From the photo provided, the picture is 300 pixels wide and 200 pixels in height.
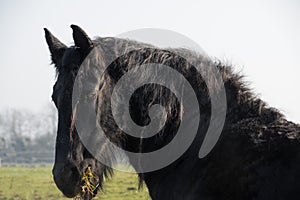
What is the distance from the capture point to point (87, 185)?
5.04m

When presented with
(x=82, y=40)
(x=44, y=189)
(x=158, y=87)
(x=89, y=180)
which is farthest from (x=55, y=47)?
(x=44, y=189)

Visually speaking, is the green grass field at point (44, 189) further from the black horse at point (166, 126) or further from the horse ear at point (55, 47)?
the black horse at point (166, 126)

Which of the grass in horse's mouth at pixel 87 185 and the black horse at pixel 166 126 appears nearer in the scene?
the black horse at pixel 166 126

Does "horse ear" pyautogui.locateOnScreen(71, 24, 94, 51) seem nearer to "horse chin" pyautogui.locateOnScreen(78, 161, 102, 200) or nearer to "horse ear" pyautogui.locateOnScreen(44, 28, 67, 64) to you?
"horse ear" pyautogui.locateOnScreen(44, 28, 67, 64)

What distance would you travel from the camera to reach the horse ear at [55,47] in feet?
17.5

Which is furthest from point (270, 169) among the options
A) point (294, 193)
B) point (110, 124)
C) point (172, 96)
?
point (110, 124)

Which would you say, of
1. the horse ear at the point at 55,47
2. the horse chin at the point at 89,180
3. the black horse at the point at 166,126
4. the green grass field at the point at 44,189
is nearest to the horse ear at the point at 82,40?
the black horse at the point at 166,126

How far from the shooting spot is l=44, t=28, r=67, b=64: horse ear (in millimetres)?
5340

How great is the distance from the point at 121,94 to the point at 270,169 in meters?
1.67

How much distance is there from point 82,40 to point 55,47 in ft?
1.83

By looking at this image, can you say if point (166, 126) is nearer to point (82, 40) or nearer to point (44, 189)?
point (82, 40)

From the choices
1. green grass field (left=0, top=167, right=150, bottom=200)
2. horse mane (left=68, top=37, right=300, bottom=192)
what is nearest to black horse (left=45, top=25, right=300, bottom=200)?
horse mane (left=68, top=37, right=300, bottom=192)

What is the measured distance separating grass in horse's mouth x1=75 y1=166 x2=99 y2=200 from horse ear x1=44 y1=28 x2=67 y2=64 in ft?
3.99

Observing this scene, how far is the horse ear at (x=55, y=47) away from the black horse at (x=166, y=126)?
0.01 metres
